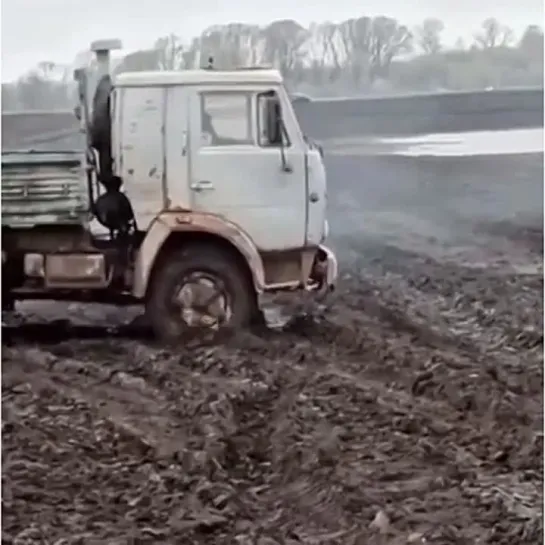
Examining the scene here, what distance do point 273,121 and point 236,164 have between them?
9cm

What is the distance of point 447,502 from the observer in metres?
1.54

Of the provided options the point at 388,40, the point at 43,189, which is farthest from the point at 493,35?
the point at 43,189

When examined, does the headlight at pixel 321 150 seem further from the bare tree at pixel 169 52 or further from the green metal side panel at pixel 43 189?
the green metal side panel at pixel 43 189

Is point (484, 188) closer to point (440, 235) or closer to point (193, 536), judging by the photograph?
Result: point (440, 235)

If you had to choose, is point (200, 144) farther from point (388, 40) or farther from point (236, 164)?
point (388, 40)

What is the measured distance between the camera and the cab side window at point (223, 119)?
1.61m

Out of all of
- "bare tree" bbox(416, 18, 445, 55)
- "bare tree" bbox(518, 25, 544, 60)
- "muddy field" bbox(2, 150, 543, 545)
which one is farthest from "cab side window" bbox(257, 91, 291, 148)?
"bare tree" bbox(518, 25, 544, 60)

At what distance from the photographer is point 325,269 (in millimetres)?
1642

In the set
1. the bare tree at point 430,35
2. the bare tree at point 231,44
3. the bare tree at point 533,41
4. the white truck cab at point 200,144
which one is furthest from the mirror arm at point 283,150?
the bare tree at point 533,41

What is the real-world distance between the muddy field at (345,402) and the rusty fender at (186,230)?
0.25ft

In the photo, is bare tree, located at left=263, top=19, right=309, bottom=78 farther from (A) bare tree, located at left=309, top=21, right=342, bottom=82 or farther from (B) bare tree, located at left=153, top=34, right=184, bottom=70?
(B) bare tree, located at left=153, top=34, right=184, bottom=70

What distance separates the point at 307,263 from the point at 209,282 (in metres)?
0.16

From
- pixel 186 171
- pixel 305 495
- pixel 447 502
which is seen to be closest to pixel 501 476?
pixel 447 502

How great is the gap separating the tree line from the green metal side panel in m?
0.09
